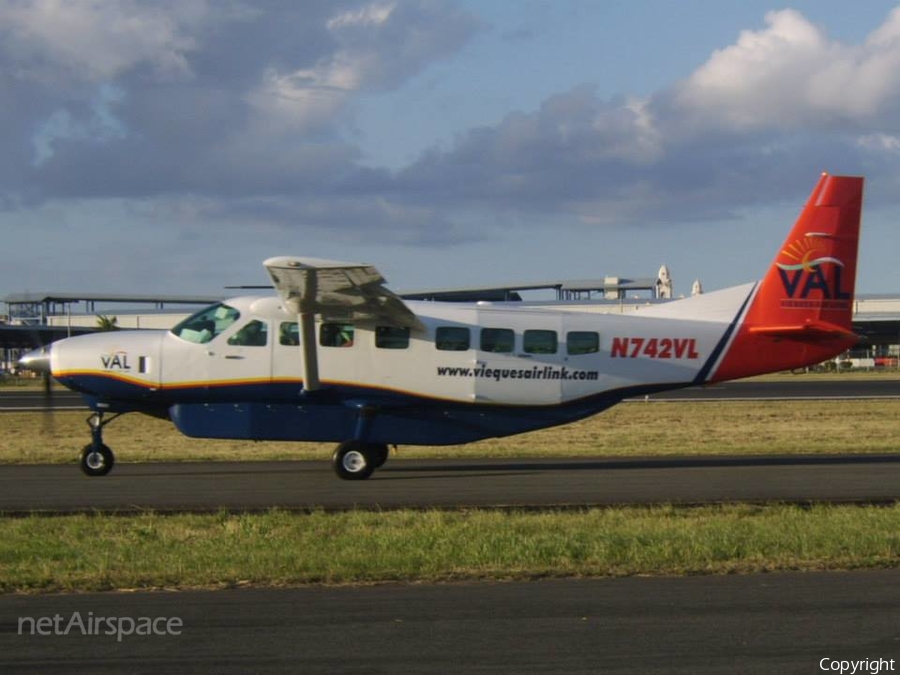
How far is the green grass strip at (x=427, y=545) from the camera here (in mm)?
10039

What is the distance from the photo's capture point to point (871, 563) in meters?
10.3

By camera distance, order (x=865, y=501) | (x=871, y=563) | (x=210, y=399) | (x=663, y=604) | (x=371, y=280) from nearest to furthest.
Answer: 1. (x=663, y=604)
2. (x=871, y=563)
3. (x=865, y=501)
4. (x=371, y=280)
5. (x=210, y=399)

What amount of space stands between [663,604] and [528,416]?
36.0 ft

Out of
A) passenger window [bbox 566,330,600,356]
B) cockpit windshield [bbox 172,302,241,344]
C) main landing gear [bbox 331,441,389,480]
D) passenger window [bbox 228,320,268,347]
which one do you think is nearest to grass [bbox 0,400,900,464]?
cockpit windshield [bbox 172,302,241,344]

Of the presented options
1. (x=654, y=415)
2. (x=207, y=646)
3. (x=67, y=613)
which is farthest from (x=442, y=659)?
(x=654, y=415)

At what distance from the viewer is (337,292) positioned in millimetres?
18078

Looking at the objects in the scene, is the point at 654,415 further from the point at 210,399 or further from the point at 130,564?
the point at 130,564

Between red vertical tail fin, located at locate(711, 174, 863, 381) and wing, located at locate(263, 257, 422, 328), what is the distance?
19.8 feet

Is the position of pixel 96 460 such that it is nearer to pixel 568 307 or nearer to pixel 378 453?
pixel 378 453

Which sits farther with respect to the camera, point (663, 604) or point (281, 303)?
point (281, 303)

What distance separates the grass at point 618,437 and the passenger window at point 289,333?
452 centimetres

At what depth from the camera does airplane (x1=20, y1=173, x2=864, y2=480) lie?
1905cm

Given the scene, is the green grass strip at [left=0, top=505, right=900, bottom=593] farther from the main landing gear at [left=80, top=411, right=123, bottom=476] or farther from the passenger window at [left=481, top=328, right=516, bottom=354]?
the passenger window at [left=481, top=328, right=516, bottom=354]

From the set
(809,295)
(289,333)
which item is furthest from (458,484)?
(809,295)
